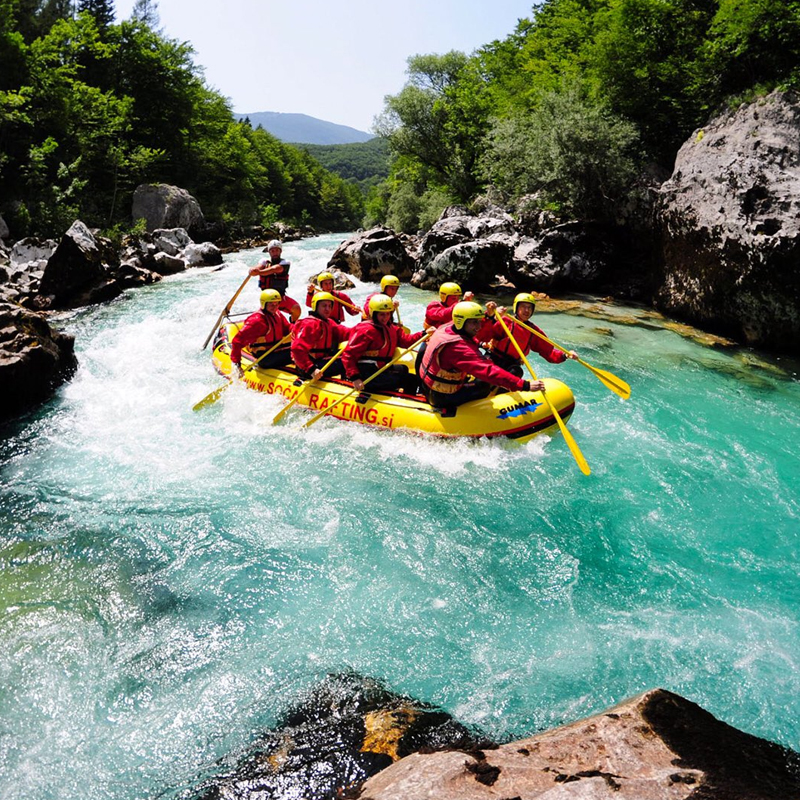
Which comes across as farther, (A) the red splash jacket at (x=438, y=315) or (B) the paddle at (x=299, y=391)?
(A) the red splash jacket at (x=438, y=315)

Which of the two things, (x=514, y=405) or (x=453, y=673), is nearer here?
(x=453, y=673)

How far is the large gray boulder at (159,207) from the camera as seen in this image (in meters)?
26.8

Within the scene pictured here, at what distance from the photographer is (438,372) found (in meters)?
6.61

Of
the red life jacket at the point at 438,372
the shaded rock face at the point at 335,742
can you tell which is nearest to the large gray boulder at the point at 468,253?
the red life jacket at the point at 438,372

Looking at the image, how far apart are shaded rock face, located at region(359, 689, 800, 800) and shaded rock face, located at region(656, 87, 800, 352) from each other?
34.0ft

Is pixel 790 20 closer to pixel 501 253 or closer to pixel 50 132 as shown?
pixel 501 253

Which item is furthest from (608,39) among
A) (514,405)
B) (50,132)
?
(50,132)

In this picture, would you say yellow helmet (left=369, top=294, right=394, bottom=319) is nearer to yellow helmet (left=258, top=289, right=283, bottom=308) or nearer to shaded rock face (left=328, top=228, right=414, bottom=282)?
yellow helmet (left=258, top=289, right=283, bottom=308)

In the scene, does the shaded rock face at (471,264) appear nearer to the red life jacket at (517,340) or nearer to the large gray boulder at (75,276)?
the red life jacket at (517,340)

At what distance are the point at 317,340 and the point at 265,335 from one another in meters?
1.14

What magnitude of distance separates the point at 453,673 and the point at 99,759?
2243mm

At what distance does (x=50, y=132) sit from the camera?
25.5 meters

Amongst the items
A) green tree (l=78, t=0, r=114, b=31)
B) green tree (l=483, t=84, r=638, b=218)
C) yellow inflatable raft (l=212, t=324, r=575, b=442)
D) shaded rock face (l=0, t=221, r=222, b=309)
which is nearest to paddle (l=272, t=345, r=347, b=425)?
yellow inflatable raft (l=212, t=324, r=575, b=442)

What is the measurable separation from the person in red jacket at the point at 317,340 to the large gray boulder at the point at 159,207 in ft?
74.7
